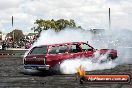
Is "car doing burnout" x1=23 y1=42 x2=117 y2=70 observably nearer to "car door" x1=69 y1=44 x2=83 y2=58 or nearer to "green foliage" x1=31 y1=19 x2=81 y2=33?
"car door" x1=69 y1=44 x2=83 y2=58

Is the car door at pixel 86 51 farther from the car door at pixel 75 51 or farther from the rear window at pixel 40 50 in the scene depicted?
the rear window at pixel 40 50

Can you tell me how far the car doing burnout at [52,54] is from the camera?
57.9 feet

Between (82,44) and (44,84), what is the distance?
625cm

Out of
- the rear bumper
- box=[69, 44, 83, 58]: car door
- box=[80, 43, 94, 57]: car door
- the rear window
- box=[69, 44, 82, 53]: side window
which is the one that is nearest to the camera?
the rear bumper

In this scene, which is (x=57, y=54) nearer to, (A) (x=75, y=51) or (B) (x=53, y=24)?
(A) (x=75, y=51)

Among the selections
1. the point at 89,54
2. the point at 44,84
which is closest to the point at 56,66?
the point at 89,54

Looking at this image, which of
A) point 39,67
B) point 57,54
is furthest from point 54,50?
point 39,67

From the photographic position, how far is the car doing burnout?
1764cm

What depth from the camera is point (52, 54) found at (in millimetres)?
17891

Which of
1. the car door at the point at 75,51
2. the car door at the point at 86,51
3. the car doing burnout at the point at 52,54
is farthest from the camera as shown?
the car door at the point at 86,51

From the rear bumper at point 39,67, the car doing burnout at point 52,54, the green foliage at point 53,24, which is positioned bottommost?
the rear bumper at point 39,67

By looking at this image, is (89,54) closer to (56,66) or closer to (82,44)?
(82,44)

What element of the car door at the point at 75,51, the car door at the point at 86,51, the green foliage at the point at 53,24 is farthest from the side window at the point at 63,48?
the green foliage at the point at 53,24

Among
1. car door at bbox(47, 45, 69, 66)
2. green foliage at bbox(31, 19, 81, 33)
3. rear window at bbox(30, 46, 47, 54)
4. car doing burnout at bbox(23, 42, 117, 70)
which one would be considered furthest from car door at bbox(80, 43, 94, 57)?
green foliage at bbox(31, 19, 81, 33)
